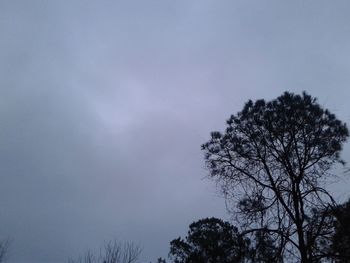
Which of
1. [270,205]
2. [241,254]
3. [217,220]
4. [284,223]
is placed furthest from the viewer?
[217,220]

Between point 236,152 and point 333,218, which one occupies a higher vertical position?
point 236,152

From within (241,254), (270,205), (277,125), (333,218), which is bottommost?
(241,254)

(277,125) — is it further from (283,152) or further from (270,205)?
(270,205)

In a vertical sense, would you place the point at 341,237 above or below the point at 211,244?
below

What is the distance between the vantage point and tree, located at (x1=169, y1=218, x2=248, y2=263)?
823 centimetres

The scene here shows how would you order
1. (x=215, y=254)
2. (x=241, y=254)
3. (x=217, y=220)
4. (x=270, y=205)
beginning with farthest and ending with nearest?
(x=217, y=220)
(x=215, y=254)
(x=270, y=205)
(x=241, y=254)

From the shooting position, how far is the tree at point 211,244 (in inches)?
324

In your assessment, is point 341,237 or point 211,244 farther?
point 211,244

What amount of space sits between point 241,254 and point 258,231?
0.98m

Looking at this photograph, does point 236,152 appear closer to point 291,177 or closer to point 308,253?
point 291,177

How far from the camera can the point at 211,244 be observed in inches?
492

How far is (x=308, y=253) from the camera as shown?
304 inches

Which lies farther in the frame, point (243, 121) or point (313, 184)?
point (243, 121)

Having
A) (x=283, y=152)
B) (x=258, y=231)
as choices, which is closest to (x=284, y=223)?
(x=258, y=231)
